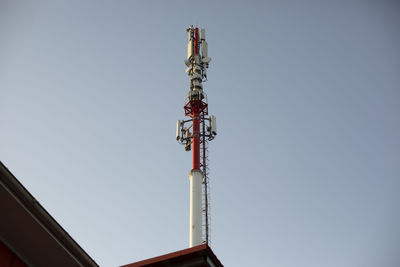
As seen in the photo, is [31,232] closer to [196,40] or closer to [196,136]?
[196,136]

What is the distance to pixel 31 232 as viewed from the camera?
873 cm

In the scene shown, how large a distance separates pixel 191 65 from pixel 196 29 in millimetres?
4805

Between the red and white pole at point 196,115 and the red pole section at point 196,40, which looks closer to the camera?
the red and white pole at point 196,115

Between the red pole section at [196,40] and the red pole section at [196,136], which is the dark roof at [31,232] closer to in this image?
the red pole section at [196,136]

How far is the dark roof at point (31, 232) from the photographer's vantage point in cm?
829

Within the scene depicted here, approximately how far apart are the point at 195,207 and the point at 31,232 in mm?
20446

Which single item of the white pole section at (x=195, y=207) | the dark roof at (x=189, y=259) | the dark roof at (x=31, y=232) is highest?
the white pole section at (x=195, y=207)

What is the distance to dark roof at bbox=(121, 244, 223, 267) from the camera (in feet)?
28.7

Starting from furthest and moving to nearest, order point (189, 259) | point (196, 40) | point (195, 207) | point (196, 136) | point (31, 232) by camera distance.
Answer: point (196, 40)
point (196, 136)
point (195, 207)
point (189, 259)
point (31, 232)

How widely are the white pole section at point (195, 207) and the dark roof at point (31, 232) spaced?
18.5 metres

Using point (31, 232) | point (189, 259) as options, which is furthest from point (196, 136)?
point (31, 232)

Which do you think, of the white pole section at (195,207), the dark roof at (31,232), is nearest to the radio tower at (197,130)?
the white pole section at (195,207)

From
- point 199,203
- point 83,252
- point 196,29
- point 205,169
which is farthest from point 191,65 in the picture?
point 83,252

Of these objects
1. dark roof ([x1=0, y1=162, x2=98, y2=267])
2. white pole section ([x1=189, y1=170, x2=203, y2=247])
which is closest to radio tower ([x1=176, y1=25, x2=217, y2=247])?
white pole section ([x1=189, y1=170, x2=203, y2=247])
